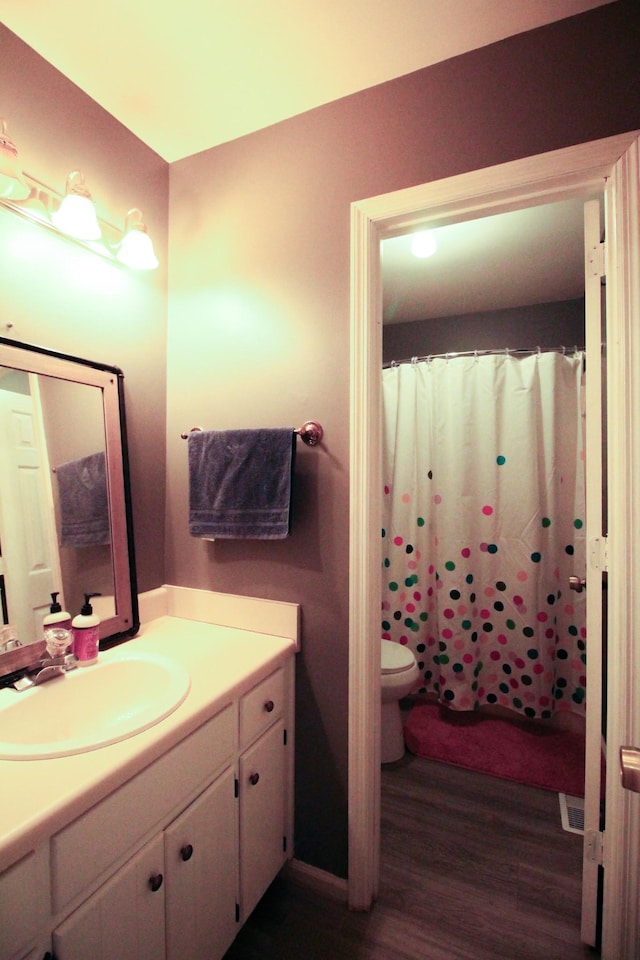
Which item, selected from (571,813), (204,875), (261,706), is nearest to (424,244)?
(261,706)

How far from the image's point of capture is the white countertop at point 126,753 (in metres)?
0.65

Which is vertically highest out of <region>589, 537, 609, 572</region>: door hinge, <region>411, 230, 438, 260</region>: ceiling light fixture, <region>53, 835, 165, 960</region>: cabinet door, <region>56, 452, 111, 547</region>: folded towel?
<region>411, 230, 438, 260</region>: ceiling light fixture

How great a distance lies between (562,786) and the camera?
184cm

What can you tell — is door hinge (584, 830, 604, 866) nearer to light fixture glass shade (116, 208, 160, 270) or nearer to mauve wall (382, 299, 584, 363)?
light fixture glass shade (116, 208, 160, 270)

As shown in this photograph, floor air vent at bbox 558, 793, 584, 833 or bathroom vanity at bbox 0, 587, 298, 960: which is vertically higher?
bathroom vanity at bbox 0, 587, 298, 960

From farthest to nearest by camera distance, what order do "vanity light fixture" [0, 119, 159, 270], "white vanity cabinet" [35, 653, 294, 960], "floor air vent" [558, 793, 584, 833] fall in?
"floor air vent" [558, 793, 584, 833] < "vanity light fixture" [0, 119, 159, 270] < "white vanity cabinet" [35, 653, 294, 960]

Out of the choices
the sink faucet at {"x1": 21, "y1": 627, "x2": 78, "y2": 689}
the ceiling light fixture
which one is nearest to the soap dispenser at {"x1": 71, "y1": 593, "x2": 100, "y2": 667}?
the sink faucet at {"x1": 21, "y1": 627, "x2": 78, "y2": 689}

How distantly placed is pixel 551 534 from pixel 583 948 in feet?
5.10

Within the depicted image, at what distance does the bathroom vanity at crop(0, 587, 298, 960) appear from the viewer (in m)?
0.67

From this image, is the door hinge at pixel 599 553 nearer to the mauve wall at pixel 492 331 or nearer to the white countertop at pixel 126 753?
the white countertop at pixel 126 753

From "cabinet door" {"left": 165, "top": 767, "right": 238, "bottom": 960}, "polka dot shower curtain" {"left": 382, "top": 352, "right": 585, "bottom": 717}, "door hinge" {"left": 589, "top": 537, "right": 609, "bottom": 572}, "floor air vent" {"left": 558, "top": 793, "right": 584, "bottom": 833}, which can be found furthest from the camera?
"polka dot shower curtain" {"left": 382, "top": 352, "right": 585, "bottom": 717}

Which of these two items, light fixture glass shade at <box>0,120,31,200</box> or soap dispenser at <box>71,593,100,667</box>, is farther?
soap dispenser at <box>71,593,100,667</box>

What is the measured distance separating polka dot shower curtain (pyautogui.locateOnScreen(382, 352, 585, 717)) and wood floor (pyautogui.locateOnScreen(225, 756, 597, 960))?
2.12ft

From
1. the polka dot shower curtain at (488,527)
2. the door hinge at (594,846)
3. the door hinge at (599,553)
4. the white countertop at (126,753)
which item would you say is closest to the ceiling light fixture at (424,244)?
the polka dot shower curtain at (488,527)
